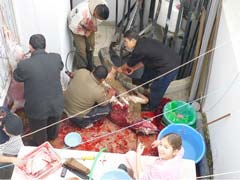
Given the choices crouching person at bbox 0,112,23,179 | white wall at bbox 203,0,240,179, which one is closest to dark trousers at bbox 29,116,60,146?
crouching person at bbox 0,112,23,179

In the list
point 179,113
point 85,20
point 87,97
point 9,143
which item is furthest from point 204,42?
point 9,143

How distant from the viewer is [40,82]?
9.63ft

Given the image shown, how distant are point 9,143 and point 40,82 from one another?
54 cm

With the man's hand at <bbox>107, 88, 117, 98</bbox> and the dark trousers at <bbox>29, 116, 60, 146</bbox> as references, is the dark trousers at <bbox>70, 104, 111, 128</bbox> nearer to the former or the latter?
the man's hand at <bbox>107, 88, 117, 98</bbox>

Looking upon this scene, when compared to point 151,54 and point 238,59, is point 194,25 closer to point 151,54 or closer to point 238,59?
point 151,54

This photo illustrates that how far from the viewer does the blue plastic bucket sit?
3518 mm

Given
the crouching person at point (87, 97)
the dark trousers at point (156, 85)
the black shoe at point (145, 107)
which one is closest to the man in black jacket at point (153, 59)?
the dark trousers at point (156, 85)

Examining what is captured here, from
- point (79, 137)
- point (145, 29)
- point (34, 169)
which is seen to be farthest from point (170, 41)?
point (34, 169)

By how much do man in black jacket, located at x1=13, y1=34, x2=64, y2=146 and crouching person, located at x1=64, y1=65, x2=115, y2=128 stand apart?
0.94ft

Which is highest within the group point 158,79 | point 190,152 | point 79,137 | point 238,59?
point 238,59

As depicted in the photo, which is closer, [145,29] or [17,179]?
[17,179]

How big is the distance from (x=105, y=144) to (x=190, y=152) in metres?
0.85

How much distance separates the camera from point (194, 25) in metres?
4.00

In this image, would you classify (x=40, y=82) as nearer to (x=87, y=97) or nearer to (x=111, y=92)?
(x=87, y=97)
